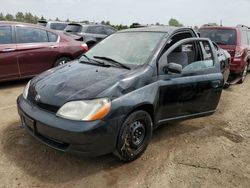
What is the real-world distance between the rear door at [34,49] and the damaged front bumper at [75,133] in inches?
142

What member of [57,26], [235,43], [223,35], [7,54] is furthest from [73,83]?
[57,26]

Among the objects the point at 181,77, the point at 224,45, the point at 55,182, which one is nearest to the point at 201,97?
the point at 181,77

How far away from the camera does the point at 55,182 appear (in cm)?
283

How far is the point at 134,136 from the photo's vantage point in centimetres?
323

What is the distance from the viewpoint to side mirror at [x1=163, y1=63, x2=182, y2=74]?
345 centimetres

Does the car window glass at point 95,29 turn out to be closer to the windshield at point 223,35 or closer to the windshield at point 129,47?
the windshield at point 223,35

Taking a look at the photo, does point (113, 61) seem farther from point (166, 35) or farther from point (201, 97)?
point (201, 97)

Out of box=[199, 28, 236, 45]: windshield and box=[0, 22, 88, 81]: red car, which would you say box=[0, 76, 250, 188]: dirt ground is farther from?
box=[199, 28, 236, 45]: windshield

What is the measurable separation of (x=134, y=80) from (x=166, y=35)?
1060 millimetres

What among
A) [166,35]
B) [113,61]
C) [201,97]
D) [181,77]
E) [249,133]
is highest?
[166,35]

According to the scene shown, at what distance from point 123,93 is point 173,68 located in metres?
0.85

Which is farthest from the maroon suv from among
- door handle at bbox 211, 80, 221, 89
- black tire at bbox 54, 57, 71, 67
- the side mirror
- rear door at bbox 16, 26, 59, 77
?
rear door at bbox 16, 26, 59, 77

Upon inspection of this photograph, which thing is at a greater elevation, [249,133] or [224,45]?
[224,45]

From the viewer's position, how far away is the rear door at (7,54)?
592 cm
